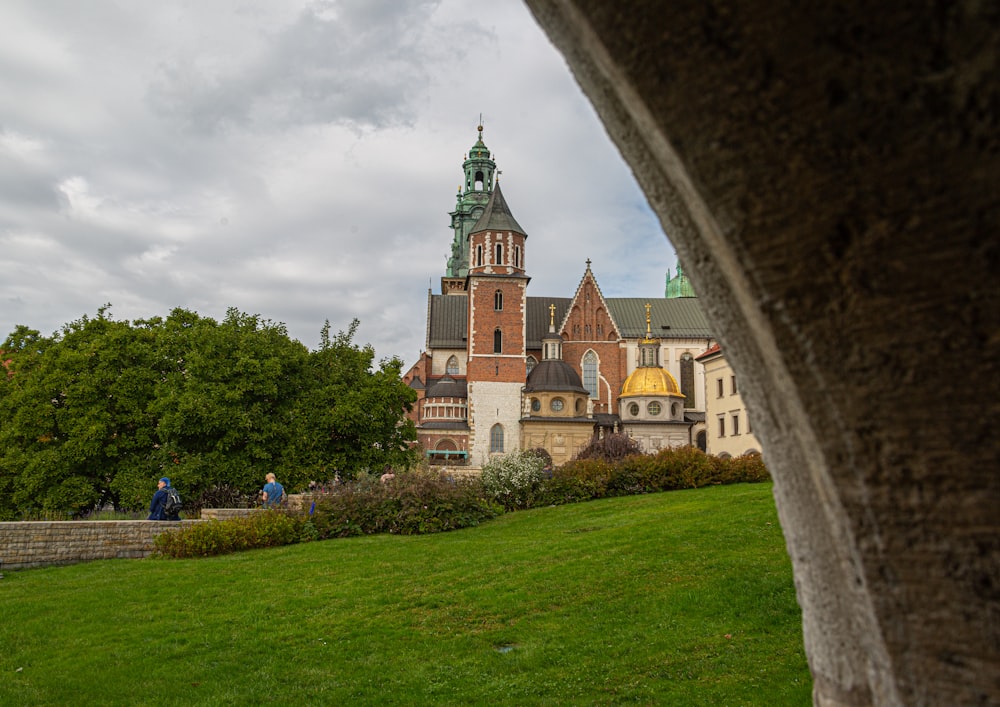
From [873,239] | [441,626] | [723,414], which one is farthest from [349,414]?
[873,239]

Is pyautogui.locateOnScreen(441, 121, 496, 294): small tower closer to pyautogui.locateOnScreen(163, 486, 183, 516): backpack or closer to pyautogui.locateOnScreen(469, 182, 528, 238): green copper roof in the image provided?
pyautogui.locateOnScreen(469, 182, 528, 238): green copper roof

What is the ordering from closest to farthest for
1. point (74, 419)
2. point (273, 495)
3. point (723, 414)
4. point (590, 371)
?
1. point (273, 495)
2. point (74, 419)
3. point (723, 414)
4. point (590, 371)

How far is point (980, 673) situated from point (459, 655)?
6.63 metres

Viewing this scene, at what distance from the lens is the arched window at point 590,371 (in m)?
57.4

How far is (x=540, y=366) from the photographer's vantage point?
171ft

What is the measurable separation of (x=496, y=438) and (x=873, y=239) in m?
Answer: 49.8

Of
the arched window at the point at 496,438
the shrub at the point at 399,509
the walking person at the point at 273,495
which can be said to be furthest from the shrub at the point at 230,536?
the arched window at the point at 496,438

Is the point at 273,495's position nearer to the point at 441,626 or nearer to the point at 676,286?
the point at 441,626

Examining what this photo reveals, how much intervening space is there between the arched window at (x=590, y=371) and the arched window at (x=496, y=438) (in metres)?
9.40

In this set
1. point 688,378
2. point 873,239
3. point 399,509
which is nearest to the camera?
point 873,239

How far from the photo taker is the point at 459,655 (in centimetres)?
763

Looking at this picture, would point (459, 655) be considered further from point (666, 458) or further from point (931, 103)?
point (666, 458)

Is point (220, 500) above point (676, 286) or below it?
below

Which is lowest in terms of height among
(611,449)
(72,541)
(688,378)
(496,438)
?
(72,541)
